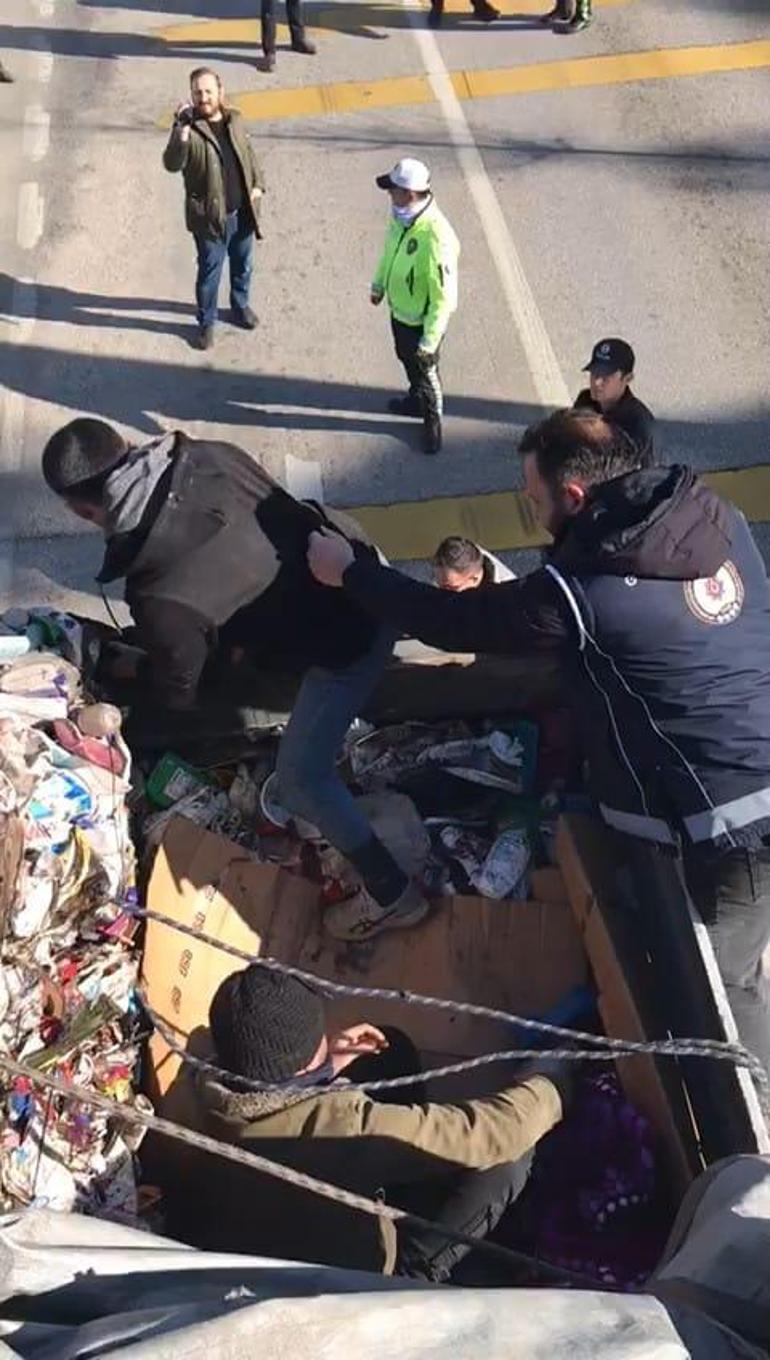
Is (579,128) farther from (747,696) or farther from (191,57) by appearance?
(747,696)

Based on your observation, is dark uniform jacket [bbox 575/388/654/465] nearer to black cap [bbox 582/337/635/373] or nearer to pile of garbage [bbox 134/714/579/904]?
black cap [bbox 582/337/635/373]

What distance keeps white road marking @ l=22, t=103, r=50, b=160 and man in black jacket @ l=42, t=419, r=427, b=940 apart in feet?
21.8

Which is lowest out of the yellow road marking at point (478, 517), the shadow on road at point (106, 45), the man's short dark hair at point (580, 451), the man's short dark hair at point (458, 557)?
the yellow road marking at point (478, 517)

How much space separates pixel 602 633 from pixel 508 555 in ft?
11.8

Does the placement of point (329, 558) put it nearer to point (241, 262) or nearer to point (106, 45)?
point (241, 262)

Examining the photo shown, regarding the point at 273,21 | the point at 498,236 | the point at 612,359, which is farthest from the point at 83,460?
the point at 273,21

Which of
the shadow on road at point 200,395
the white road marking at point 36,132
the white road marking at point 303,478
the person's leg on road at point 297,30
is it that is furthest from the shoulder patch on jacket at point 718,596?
the person's leg on road at point 297,30

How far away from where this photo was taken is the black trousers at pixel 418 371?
7180mm

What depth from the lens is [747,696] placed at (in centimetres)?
366

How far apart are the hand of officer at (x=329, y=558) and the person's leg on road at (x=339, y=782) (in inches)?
16.1

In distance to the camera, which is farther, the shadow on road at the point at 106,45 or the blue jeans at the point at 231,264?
the shadow on road at the point at 106,45

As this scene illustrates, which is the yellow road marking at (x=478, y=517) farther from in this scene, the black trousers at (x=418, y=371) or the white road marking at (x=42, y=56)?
the white road marking at (x=42, y=56)

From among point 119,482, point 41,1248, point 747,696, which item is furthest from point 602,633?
point 41,1248

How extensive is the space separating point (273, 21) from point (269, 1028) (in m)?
8.99
